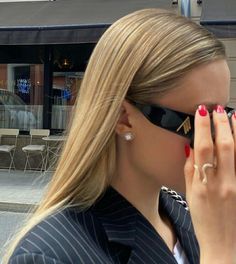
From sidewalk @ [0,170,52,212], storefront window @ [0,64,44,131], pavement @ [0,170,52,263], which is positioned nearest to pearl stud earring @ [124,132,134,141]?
pavement @ [0,170,52,263]

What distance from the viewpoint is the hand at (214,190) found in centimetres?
121

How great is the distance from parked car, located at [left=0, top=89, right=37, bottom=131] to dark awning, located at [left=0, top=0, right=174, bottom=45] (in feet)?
6.05

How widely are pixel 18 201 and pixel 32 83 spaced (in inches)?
166

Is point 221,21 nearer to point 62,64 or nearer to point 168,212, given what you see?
point 62,64

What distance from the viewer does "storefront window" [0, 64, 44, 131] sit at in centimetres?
1198

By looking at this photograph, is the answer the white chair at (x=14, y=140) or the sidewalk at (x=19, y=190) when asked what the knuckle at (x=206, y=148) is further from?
the white chair at (x=14, y=140)

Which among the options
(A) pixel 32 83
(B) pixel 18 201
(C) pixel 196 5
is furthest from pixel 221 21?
(A) pixel 32 83

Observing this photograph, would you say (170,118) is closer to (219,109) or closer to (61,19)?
(219,109)

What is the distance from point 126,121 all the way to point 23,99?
427 inches

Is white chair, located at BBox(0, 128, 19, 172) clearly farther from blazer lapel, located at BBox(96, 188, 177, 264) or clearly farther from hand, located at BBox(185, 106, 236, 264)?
hand, located at BBox(185, 106, 236, 264)

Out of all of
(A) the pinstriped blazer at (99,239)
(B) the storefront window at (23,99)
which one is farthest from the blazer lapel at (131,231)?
(B) the storefront window at (23,99)

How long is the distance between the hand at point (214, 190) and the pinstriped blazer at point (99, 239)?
167mm

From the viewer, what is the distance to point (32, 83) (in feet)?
39.6

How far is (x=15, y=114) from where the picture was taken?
39.5 ft
